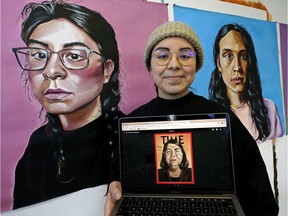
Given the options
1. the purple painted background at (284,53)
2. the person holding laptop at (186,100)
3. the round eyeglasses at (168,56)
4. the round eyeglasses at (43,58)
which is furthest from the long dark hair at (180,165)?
the purple painted background at (284,53)

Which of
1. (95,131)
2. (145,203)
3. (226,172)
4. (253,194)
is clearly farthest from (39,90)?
(253,194)

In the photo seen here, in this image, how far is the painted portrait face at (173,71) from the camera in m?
0.76

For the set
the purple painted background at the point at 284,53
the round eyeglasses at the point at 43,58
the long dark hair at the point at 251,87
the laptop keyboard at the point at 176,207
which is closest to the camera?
the laptop keyboard at the point at 176,207

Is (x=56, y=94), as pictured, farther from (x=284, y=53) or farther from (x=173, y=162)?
(x=284, y=53)

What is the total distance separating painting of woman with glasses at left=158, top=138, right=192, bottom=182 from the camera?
68 cm

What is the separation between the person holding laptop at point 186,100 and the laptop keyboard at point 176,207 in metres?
0.10

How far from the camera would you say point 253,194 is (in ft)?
2.68

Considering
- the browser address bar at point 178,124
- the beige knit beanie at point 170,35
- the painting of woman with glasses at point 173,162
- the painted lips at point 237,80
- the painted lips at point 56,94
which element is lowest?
the painting of woman with glasses at point 173,162

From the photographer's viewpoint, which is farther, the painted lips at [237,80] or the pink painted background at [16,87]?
the painted lips at [237,80]

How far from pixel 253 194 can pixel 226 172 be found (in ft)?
0.82

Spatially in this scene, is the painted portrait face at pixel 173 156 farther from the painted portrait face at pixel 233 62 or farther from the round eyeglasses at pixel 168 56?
the painted portrait face at pixel 233 62

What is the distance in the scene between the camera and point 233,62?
98 centimetres

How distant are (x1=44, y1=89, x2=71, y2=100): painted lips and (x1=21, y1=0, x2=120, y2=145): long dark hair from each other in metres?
0.12

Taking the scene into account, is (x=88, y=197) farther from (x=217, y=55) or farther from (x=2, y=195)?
(x=217, y=55)
